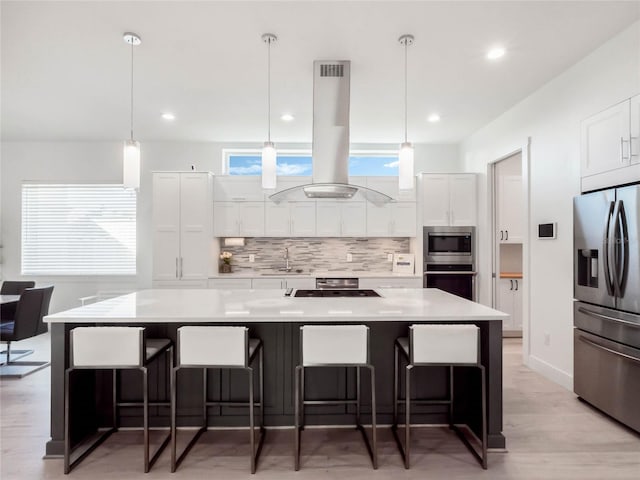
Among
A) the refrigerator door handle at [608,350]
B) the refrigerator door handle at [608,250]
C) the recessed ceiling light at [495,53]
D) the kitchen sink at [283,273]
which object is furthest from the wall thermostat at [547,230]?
the kitchen sink at [283,273]

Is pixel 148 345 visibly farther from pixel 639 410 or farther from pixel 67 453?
pixel 639 410

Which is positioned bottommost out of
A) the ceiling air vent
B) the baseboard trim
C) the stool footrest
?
the baseboard trim

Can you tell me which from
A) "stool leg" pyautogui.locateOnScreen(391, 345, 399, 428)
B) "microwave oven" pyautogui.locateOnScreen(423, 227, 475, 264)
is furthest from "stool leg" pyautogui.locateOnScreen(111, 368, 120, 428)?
"microwave oven" pyautogui.locateOnScreen(423, 227, 475, 264)

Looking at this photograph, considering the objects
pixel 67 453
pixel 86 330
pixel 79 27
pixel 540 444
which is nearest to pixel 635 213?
pixel 540 444

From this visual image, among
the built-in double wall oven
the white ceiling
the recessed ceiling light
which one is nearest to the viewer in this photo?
the white ceiling

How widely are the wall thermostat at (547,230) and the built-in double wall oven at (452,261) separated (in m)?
1.51

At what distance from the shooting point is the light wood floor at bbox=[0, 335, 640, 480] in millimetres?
2164

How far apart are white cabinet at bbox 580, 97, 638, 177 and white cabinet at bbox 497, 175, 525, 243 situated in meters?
2.05

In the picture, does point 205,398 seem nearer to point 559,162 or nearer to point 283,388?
point 283,388

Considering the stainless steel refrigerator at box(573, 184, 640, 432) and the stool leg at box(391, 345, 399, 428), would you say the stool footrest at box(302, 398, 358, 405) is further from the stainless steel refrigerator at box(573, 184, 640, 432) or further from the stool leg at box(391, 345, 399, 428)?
the stainless steel refrigerator at box(573, 184, 640, 432)

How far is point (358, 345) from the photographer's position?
2.25 meters

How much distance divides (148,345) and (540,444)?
2701mm

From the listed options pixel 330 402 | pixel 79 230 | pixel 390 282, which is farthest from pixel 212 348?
pixel 79 230

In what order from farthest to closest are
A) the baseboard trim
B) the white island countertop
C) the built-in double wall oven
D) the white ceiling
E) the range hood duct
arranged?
the built-in double wall oven, the baseboard trim, the range hood duct, the white ceiling, the white island countertop
